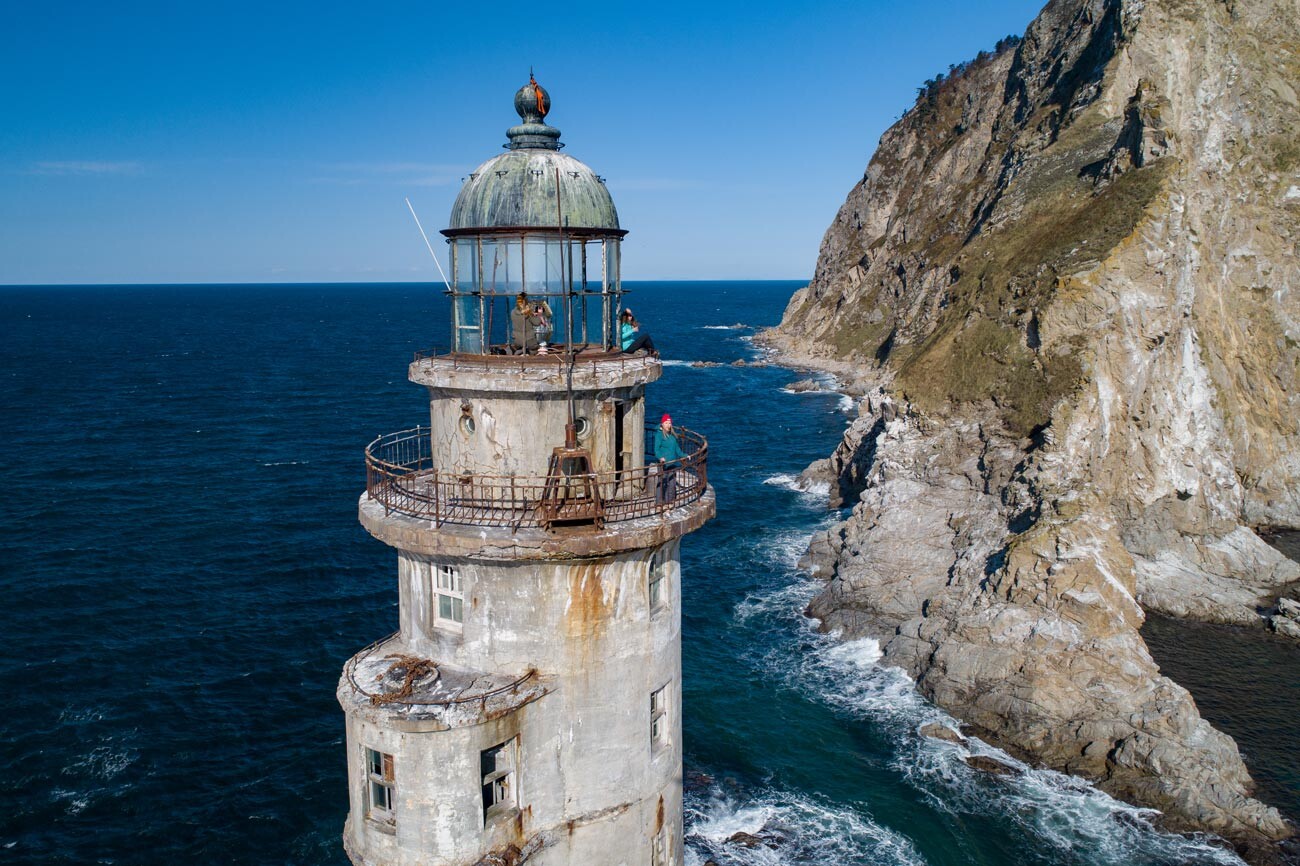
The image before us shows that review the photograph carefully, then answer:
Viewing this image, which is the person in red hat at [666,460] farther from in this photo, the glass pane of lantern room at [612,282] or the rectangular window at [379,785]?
the rectangular window at [379,785]

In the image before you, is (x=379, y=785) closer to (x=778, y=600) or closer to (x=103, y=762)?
(x=103, y=762)

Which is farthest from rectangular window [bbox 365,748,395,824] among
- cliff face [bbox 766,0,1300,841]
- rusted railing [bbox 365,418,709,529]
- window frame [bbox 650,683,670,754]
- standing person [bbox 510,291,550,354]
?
cliff face [bbox 766,0,1300,841]

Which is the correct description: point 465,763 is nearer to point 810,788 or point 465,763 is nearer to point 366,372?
point 810,788

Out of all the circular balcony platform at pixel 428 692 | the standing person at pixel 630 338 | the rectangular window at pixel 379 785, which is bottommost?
the rectangular window at pixel 379 785

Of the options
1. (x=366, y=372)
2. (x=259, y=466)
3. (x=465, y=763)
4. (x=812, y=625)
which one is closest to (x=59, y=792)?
(x=465, y=763)

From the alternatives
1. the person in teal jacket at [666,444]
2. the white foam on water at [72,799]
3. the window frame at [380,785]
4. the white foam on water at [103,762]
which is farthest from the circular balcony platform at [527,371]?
the white foam on water at [103,762]
